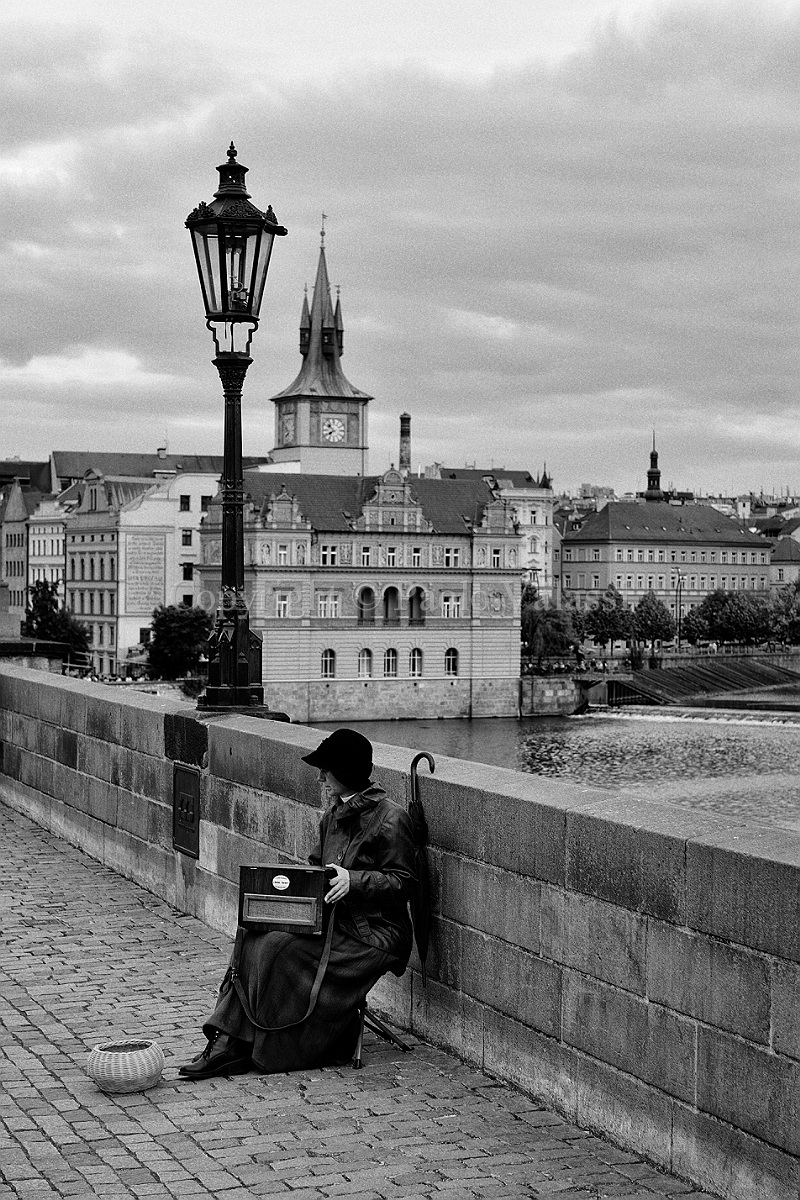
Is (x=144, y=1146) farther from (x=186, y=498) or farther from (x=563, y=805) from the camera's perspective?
(x=186, y=498)

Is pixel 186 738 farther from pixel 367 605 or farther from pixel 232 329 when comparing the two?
pixel 367 605

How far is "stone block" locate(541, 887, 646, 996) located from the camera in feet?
17.7

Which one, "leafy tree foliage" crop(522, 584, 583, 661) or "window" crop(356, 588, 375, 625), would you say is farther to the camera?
"leafy tree foliage" crop(522, 584, 583, 661)

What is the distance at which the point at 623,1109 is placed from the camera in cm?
543

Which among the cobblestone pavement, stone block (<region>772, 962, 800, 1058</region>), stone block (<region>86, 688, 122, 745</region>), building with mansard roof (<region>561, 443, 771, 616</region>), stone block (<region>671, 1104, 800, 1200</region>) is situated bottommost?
the cobblestone pavement

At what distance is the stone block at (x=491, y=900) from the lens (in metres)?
5.99

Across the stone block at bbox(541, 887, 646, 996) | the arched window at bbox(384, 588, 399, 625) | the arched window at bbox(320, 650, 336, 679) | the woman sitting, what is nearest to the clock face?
the arched window at bbox(384, 588, 399, 625)

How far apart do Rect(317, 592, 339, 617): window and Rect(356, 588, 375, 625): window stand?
1.51m

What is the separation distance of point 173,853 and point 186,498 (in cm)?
9700

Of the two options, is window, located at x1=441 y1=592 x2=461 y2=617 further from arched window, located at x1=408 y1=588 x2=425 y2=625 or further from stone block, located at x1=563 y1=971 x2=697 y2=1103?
stone block, located at x1=563 y1=971 x2=697 y2=1103

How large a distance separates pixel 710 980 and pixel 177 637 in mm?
84076

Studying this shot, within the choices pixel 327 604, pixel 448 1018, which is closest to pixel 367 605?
pixel 327 604

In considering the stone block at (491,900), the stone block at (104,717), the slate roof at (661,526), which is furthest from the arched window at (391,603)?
the stone block at (491,900)

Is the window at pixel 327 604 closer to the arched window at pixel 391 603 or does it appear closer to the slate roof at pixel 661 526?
the arched window at pixel 391 603
